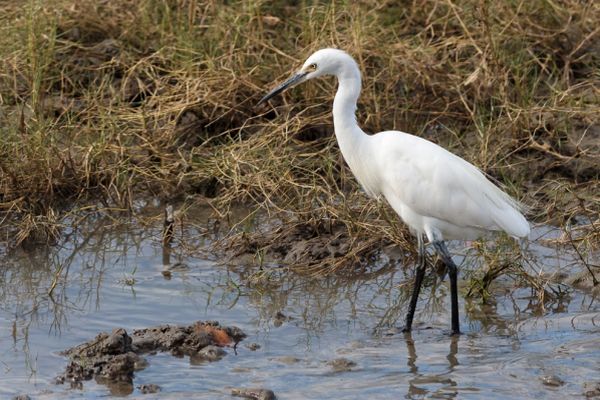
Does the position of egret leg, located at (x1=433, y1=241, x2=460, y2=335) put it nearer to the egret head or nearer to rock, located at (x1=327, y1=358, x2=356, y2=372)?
rock, located at (x1=327, y1=358, x2=356, y2=372)

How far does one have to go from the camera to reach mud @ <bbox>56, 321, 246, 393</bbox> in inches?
162

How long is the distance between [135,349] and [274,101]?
260 cm

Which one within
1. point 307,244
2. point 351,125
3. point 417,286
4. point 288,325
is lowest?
point 288,325

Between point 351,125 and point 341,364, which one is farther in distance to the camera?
point 351,125

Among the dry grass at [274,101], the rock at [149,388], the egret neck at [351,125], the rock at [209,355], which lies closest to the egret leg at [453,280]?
the egret neck at [351,125]

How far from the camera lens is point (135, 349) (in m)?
4.38

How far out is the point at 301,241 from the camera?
555 cm

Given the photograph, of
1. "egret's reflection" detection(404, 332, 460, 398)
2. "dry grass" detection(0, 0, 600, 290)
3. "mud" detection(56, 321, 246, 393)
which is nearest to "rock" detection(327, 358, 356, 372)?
"egret's reflection" detection(404, 332, 460, 398)

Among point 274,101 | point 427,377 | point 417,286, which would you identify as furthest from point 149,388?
point 274,101

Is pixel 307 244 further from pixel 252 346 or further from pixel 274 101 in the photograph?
pixel 274 101

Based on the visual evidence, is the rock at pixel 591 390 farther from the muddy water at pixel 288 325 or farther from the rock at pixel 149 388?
the rock at pixel 149 388

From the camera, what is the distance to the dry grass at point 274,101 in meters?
5.84

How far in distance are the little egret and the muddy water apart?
1.05 ft

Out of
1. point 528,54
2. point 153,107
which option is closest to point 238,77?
point 153,107
